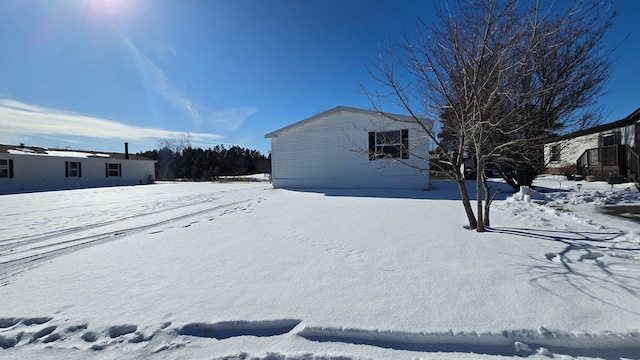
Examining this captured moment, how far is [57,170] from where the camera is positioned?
1867 centimetres

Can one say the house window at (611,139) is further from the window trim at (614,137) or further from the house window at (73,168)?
the house window at (73,168)

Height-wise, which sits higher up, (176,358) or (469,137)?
(469,137)

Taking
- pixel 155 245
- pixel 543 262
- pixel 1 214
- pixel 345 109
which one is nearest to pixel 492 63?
pixel 543 262

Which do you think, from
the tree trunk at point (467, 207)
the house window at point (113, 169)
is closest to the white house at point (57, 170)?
the house window at point (113, 169)

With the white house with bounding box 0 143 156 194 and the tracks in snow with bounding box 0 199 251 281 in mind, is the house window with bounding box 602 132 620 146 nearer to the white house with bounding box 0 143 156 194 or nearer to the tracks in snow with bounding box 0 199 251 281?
the tracks in snow with bounding box 0 199 251 281

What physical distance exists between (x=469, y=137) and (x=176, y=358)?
14.5 ft

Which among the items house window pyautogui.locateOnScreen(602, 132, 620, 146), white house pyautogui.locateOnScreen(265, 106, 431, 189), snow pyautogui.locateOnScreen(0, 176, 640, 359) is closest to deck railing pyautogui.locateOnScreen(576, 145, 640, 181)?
house window pyautogui.locateOnScreen(602, 132, 620, 146)

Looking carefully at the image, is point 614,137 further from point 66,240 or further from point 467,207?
point 66,240

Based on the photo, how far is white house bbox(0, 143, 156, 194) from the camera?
1642 cm

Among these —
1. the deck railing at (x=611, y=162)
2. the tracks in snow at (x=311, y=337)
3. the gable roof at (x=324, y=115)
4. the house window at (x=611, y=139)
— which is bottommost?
the tracks in snow at (x=311, y=337)

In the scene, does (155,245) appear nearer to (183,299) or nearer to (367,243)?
(183,299)

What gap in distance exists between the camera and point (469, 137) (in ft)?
13.1

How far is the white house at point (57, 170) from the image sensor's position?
53.9 feet

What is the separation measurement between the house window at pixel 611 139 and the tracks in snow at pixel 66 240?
19024mm
